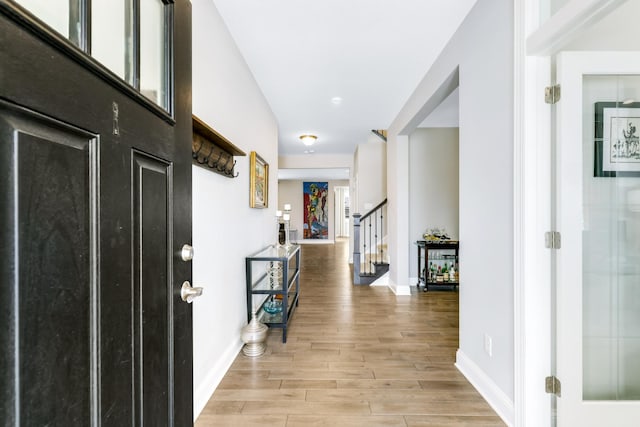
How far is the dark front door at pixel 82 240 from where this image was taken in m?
0.42

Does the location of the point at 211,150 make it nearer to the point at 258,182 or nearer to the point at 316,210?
the point at 258,182

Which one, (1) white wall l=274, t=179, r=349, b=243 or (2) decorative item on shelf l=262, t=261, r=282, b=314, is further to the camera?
(1) white wall l=274, t=179, r=349, b=243

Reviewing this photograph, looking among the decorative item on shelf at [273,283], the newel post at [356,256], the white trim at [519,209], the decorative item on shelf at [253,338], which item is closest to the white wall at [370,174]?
the newel post at [356,256]

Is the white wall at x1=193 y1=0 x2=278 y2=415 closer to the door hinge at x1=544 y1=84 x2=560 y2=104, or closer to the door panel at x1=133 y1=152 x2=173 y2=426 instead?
the door panel at x1=133 y1=152 x2=173 y2=426

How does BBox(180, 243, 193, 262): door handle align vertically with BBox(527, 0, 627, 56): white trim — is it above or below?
below

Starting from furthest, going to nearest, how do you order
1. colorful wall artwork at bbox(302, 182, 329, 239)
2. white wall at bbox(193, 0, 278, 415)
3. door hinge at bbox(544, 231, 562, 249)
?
colorful wall artwork at bbox(302, 182, 329, 239) < white wall at bbox(193, 0, 278, 415) < door hinge at bbox(544, 231, 562, 249)

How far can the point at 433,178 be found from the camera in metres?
4.73

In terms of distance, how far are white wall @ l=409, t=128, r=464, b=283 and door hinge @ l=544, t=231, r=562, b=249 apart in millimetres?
3268

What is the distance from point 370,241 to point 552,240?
3.73 metres

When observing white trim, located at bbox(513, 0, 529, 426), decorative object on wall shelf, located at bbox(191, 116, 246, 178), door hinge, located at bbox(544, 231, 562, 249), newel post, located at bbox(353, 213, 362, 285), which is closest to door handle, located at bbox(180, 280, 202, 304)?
decorative object on wall shelf, located at bbox(191, 116, 246, 178)

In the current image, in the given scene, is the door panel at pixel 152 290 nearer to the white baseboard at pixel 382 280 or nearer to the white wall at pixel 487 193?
the white wall at pixel 487 193

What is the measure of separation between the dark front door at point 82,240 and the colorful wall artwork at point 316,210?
33.7ft

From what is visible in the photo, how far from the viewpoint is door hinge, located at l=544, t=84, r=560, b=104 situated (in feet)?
4.78

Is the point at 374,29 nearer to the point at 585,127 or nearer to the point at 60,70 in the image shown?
the point at 585,127
